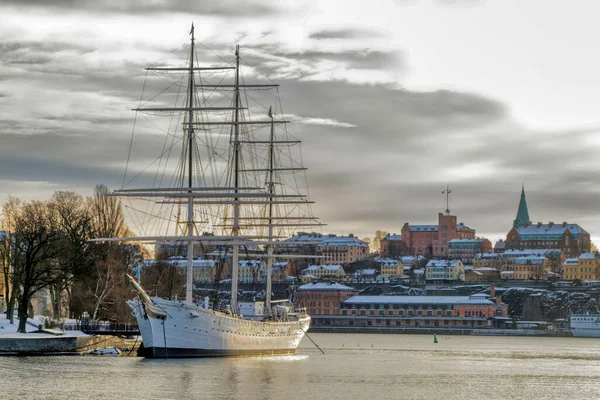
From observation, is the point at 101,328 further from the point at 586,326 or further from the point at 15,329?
the point at 586,326

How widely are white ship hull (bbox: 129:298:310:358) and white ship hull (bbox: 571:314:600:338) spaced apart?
118 metres

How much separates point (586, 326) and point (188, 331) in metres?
127

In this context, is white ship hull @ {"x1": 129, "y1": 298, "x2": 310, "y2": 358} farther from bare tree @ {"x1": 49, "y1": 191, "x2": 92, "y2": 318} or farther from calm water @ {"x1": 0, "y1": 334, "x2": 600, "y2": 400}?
bare tree @ {"x1": 49, "y1": 191, "x2": 92, "y2": 318}

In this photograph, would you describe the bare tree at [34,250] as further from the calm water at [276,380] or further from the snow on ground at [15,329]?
the calm water at [276,380]

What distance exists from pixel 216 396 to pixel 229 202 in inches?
1376

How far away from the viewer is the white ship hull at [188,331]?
2633 inches

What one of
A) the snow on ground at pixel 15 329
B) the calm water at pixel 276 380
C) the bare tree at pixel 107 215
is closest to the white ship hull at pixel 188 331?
the calm water at pixel 276 380

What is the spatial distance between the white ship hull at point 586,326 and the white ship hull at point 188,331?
11821 cm

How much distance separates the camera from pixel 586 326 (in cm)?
18200

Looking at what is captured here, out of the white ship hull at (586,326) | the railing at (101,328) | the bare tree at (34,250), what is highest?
the bare tree at (34,250)

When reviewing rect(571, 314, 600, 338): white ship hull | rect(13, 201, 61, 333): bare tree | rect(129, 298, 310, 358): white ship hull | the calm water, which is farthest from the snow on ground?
rect(571, 314, 600, 338): white ship hull

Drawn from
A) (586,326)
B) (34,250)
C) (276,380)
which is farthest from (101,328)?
(586,326)

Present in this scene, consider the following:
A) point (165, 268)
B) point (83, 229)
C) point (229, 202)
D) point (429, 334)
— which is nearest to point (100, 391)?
point (229, 202)

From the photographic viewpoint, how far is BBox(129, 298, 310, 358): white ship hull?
66875 mm
